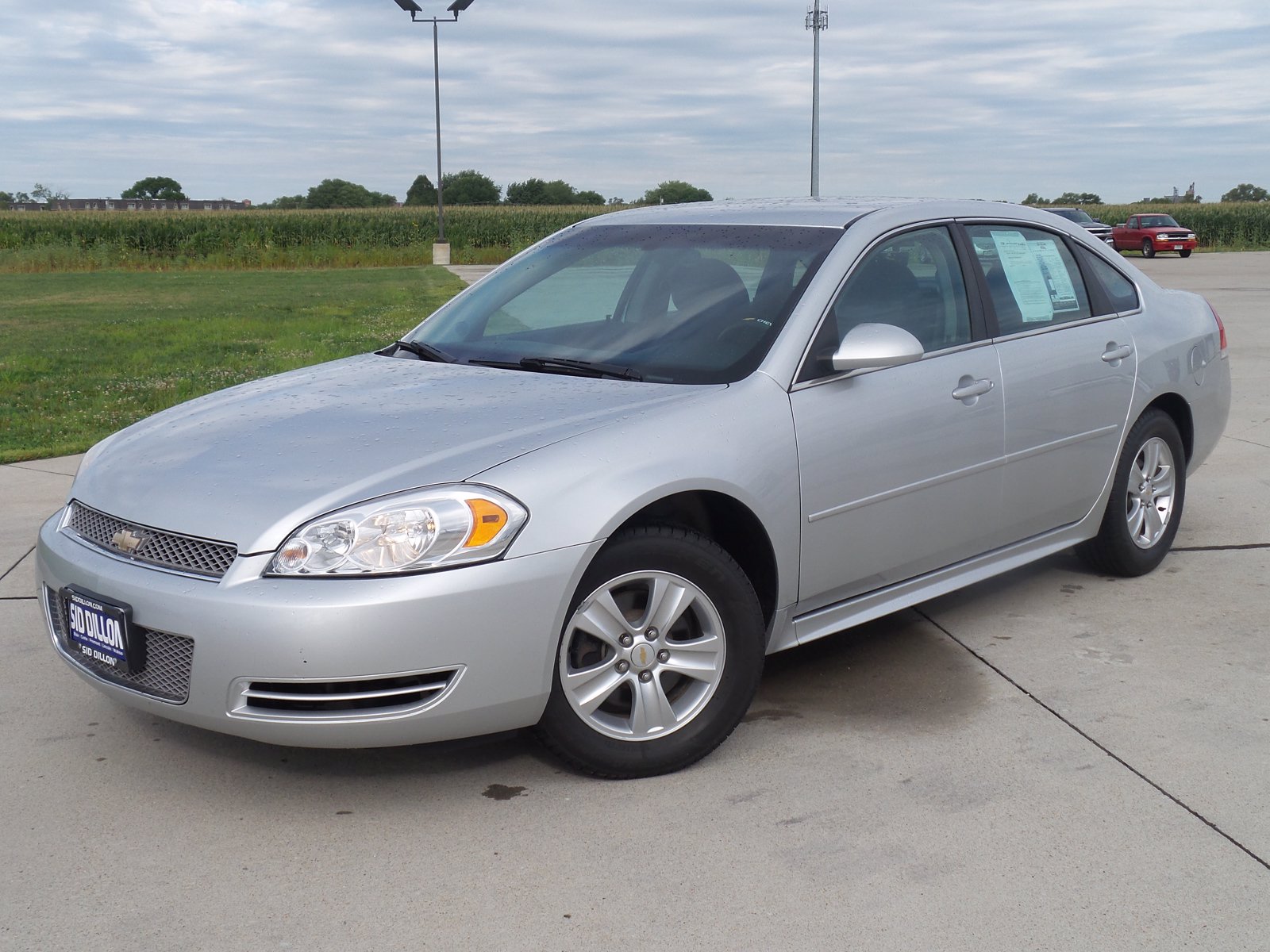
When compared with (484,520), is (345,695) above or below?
below

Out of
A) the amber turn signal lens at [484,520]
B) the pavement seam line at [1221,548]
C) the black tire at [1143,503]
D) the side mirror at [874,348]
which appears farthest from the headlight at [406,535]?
the pavement seam line at [1221,548]

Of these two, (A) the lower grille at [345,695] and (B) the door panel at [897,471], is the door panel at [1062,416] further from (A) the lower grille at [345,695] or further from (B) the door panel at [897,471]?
(A) the lower grille at [345,695]

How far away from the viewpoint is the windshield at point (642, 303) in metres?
3.92

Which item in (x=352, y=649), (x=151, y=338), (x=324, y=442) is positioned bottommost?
(x=352, y=649)

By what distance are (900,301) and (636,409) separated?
1192 mm

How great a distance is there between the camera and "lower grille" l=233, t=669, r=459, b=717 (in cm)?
301

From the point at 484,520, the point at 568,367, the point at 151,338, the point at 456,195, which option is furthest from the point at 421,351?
the point at 456,195

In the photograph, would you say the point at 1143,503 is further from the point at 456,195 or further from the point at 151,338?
the point at 456,195

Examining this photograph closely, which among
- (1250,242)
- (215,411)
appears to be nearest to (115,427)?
(215,411)

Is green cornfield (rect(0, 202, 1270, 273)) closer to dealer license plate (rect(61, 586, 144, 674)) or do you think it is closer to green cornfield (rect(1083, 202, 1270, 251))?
green cornfield (rect(1083, 202, 1270, 251))

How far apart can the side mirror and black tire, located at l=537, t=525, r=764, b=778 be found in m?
0.69

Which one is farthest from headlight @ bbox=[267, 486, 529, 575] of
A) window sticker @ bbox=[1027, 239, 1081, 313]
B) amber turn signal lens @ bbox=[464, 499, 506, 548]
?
window sticker @ bbox=[1027, 239, 1081, 313]

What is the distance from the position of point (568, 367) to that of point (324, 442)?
2.86ft

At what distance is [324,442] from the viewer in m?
3.45
